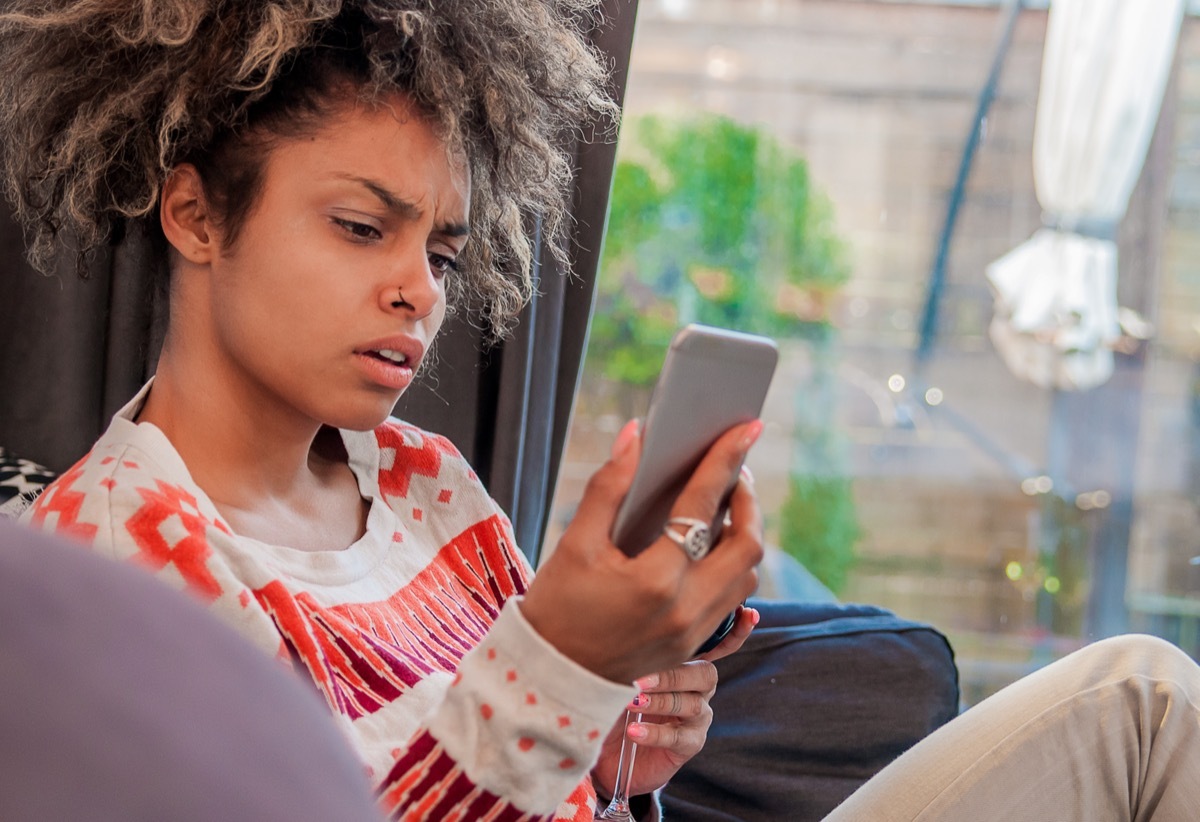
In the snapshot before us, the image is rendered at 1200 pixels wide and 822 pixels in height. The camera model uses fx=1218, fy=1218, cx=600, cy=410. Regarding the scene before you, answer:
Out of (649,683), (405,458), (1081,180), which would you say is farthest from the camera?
(1081,180)

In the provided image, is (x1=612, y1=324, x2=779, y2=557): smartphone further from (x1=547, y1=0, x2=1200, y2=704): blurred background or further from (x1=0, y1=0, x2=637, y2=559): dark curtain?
(x1=547, y1=0, x2=1200, y2=704): blurred background

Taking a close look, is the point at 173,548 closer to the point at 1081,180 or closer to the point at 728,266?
the point at 728,266

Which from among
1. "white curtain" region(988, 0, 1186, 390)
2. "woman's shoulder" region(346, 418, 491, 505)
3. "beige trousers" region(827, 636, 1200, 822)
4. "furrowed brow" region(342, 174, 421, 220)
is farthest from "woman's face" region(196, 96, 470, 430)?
"white curtain" region(988, 0, 1186, 390)

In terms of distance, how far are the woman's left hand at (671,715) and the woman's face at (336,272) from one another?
36cm

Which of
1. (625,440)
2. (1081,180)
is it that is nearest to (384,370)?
(625,440)

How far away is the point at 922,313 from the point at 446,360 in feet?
6.12

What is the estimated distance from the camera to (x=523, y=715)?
28.2 inches

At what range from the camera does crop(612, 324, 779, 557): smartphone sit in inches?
29.7

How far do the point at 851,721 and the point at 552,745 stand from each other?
2.86 feet

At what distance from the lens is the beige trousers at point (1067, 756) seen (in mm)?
1052

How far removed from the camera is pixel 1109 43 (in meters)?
3.00

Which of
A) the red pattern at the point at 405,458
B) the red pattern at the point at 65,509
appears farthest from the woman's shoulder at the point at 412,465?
the red pattern at the point at 65,509

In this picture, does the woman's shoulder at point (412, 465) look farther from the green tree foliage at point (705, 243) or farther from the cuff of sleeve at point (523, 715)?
the green tree foliage at point (705, 243)

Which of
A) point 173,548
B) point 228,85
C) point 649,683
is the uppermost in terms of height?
point 228,85
